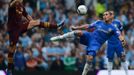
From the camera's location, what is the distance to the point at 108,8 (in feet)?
91.8

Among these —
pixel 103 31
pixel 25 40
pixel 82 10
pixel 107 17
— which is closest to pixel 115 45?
pixel 103 31

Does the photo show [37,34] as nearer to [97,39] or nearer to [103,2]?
[103,2]

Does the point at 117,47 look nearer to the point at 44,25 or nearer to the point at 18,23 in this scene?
the point at 44,25

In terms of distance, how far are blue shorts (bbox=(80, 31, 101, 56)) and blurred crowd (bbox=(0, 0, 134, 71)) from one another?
312cm

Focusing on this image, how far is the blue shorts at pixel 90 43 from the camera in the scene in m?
20.1

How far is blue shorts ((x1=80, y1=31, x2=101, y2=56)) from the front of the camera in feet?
66.0

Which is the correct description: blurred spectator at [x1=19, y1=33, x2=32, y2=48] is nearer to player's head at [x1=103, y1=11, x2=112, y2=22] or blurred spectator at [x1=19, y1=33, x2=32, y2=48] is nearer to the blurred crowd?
the blurred crowd

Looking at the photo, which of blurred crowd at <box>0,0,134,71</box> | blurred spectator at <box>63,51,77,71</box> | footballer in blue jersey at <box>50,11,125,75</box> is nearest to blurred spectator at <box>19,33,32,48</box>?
blurred crowd at <box>0,0,134,71</box>

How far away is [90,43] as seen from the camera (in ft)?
66.6

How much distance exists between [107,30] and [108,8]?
7518mm

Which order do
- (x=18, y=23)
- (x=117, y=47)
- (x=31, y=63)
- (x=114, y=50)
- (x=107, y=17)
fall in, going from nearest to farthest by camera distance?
1. (x=18, y=23)
2. (x=107, y=17)
3. (x=117, y=47)
4. (x=114, y=50)
5. (x=31, y=63)

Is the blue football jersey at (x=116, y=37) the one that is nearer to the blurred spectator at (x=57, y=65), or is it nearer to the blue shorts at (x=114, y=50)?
the blue shorts at (x=114, y=50)

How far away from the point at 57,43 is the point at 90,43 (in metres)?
5.26

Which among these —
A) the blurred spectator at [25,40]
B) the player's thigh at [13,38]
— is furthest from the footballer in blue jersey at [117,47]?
the blurred spectator at [25,40]
